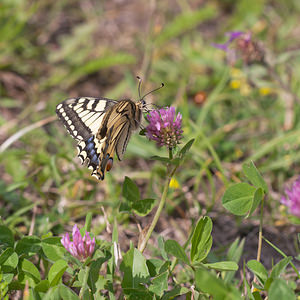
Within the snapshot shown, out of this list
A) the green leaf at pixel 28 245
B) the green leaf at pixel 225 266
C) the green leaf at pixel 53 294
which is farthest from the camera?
the green leaf at pixel 28 245

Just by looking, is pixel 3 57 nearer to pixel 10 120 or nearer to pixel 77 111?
pixel 10 120

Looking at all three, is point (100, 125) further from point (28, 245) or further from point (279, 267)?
point (279, 267)

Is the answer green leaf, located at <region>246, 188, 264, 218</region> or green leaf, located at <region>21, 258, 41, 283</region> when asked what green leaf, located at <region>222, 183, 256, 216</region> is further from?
green leaf, located at <region>21, 258, 41, 283</region>

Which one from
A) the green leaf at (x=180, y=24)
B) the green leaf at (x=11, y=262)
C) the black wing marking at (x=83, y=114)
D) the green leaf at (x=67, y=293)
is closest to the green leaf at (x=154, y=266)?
the green leaf at (x=67, y=293)

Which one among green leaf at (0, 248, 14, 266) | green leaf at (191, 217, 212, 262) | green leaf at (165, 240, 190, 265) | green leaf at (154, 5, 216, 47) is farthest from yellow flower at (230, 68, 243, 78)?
green leaf at (0, 248, 14, 266)

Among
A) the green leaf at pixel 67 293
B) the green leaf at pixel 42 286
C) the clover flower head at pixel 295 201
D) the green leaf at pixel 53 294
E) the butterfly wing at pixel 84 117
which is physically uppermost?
the butterfly wing at pixel 84 117

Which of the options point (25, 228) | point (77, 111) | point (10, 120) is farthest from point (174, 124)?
point (10, 120)

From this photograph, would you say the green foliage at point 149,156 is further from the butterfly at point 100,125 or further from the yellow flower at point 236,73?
the butterfly at point 100,125

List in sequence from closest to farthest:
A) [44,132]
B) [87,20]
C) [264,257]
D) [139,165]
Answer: [264,257] → [139,165] → [44,132] → [87,20]
